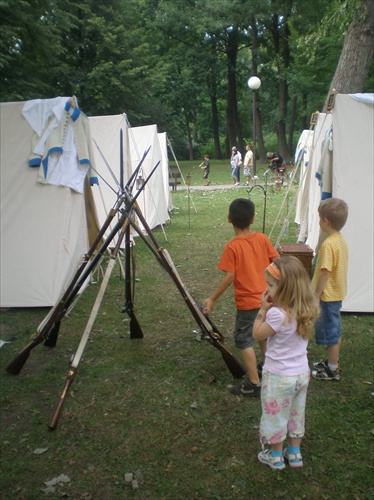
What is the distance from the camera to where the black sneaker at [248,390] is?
146 inches

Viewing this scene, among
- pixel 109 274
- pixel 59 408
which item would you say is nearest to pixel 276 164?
pixel 109 274

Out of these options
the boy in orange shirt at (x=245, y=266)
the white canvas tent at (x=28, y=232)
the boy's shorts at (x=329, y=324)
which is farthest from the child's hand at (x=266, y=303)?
the white canvas tent at (x=28, y=232)

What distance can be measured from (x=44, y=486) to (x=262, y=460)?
55.8 inches

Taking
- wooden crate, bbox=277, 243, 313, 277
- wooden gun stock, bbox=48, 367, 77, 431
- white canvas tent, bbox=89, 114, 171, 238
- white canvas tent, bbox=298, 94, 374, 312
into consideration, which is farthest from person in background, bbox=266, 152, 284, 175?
wooden gun stock, bbox=48, 367, 77, 431

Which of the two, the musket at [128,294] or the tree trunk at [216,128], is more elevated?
the tree trunk at [216,128]

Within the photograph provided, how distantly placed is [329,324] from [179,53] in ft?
125

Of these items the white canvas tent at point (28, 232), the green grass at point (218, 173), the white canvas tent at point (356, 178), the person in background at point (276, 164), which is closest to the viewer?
the white canvas tent at point (356, 178)

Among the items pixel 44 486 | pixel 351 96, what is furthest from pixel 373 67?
pixel 44 486

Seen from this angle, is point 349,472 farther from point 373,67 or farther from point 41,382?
point 373,67

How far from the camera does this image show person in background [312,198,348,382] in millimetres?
3643

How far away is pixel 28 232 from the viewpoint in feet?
19.3

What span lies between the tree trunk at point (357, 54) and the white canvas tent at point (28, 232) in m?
5.54

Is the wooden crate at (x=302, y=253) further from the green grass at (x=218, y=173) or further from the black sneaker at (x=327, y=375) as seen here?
the green grass at (x=218, y=173)

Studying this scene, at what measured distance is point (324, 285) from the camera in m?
3.66
